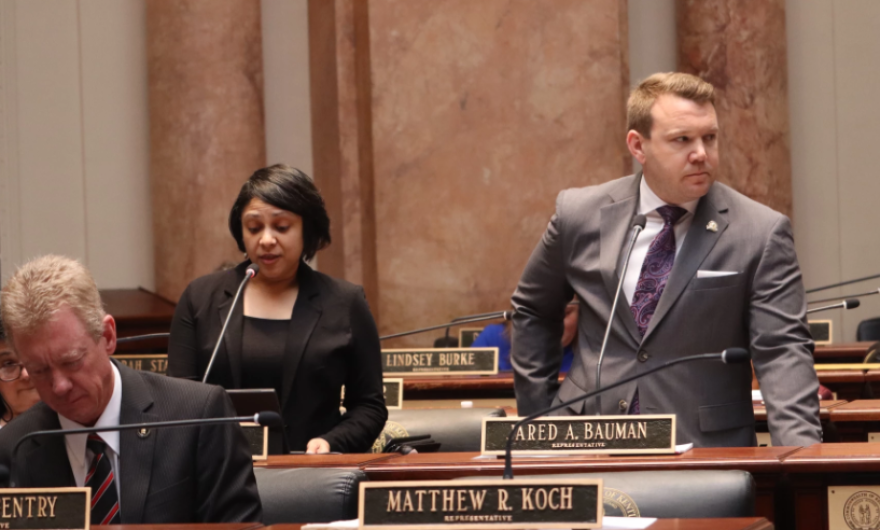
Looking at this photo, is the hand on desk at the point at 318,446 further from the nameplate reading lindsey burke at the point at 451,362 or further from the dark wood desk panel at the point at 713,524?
the nameplate reading lindsey burke at the point at 451,362

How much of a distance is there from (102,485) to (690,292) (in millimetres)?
1504

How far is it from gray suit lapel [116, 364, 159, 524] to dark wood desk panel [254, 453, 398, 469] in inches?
18.8

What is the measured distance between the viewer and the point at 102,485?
7.91 ft

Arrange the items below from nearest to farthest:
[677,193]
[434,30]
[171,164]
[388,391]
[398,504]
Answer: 1. [398,504]
2. [677,193]
3. [388,391]
4. [434,30]
5. [171,164]

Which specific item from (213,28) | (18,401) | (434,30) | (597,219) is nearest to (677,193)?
(597,219)

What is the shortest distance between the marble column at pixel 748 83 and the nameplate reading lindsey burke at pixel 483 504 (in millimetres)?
5725

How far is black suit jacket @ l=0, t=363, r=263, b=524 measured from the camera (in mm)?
2396

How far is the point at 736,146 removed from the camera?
7387 mm

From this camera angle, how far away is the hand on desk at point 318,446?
3.38 metres

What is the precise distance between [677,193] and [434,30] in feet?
13.7

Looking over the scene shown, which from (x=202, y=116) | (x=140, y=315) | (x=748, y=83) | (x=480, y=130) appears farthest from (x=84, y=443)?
(x=748, y=83)

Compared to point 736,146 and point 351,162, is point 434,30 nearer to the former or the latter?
point 351,162

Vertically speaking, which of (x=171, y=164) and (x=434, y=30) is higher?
(x=434, y=30)

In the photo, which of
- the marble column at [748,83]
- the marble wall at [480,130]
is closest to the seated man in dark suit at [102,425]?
the marble wall at [480,130]
